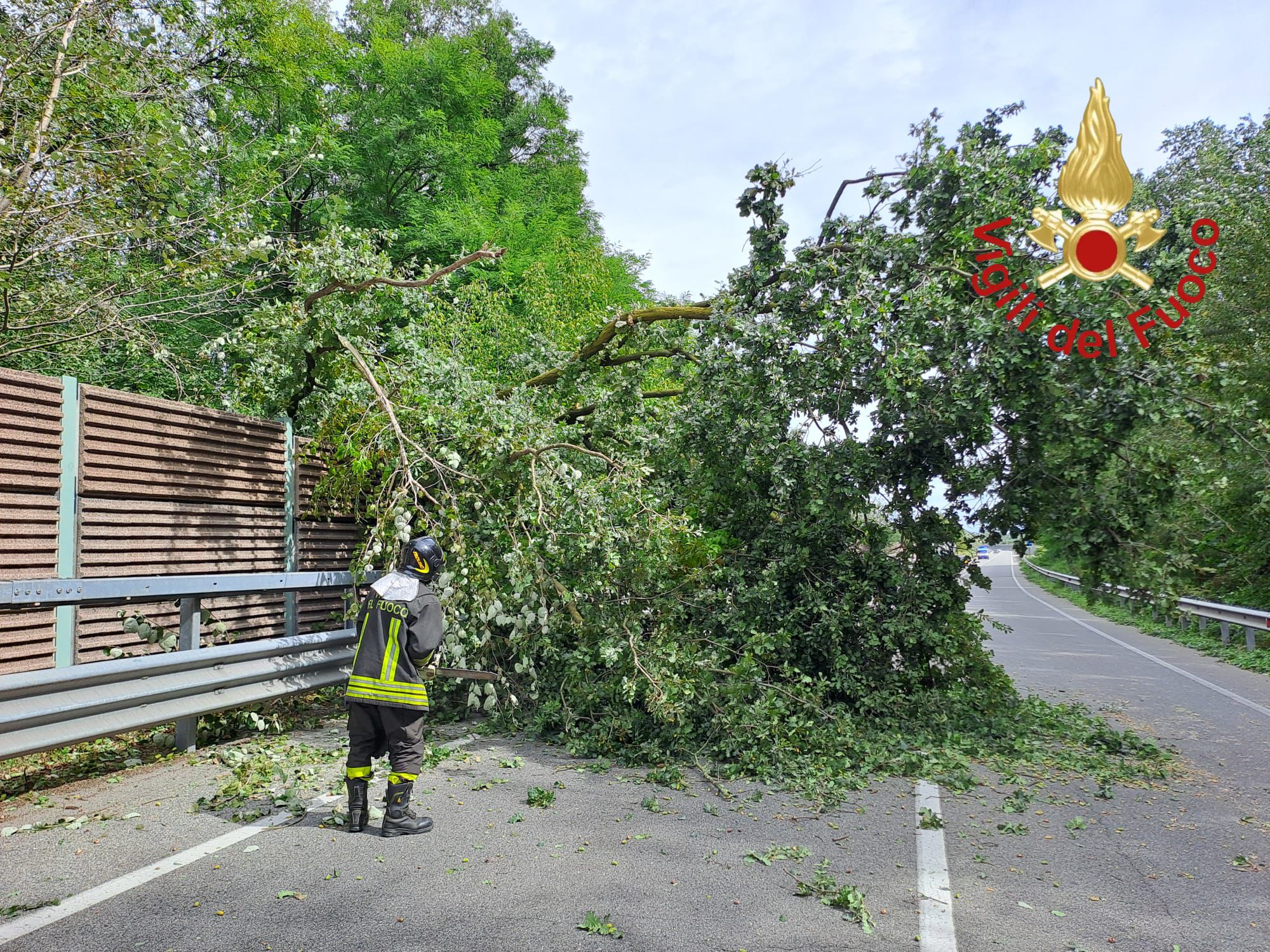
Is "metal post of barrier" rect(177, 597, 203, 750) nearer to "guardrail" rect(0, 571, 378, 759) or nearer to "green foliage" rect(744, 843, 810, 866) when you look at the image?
"guardrail" rect(0, 571, 378, 759)

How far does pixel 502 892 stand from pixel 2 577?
13.9 ft

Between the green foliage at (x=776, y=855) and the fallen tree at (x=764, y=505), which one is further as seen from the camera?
the fallen tree at (x=764, y=505)

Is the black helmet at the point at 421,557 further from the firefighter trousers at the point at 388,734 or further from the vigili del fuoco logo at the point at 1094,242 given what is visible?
the vigili del fuoco logo at the point at 1094,242

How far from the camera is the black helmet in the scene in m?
5.23

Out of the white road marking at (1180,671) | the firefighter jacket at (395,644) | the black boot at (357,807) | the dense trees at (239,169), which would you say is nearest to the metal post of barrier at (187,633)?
the firefighter jacket at (395,644)

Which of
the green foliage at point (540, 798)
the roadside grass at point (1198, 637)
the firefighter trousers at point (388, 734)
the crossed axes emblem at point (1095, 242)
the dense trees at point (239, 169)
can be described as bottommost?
the roadside grass at point (1198, 637)

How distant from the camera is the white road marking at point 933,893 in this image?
358cm

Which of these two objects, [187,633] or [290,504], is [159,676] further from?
[290,504]

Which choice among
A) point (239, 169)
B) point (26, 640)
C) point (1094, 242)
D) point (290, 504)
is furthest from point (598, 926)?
point (239, 169)

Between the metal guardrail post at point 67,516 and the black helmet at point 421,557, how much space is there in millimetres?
2801

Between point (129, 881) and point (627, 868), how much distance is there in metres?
2.28

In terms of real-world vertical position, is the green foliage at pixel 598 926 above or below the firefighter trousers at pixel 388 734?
below

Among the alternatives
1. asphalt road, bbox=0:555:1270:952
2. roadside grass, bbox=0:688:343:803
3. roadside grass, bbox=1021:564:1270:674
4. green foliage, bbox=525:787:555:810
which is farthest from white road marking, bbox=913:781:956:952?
roadside grass, bbox=0:688:343:803

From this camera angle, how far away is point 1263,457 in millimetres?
7246
